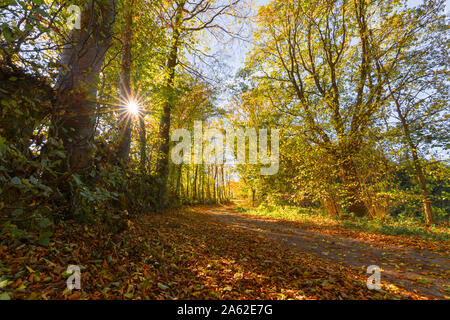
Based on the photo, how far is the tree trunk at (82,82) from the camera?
277cm

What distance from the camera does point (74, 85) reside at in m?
2.80

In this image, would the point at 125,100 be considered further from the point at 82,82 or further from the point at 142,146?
the point at 82,82

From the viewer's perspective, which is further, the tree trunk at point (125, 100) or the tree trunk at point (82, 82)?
the tree trunk at point (125, 100)

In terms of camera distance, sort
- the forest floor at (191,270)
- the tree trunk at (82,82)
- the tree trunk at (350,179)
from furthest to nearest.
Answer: the tree trunk at (350,179) → the tree trunk at (82,82) → the forest floor at (191,270)

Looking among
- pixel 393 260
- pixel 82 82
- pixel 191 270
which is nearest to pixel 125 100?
pixel 82 82

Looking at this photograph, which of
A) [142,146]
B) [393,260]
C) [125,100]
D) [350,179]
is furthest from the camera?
[350,179]

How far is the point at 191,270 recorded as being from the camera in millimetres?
2592

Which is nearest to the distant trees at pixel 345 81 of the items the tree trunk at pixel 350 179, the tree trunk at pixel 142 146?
the tree trunk at pixel 350 179

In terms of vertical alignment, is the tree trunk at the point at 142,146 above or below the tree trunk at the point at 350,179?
above

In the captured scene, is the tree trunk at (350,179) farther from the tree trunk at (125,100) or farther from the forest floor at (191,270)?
the tree trunk at (125,100)

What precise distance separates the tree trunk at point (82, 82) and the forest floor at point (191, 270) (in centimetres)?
123

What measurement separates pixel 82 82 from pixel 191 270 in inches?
138
